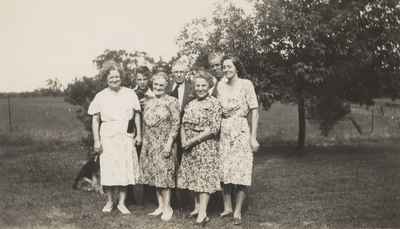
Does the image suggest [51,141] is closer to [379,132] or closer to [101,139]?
[101,139]

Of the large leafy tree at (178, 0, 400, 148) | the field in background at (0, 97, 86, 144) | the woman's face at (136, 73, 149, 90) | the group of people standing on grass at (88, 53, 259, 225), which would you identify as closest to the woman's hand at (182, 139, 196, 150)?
the group of people standing on grass at (88, 53, 259, 225)

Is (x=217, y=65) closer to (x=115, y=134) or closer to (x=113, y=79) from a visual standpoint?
(x=113, y=79)

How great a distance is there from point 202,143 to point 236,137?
450 mm

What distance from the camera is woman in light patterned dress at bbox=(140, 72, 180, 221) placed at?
644cm

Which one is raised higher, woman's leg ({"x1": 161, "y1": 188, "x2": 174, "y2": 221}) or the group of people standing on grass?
the group of people standing on grass

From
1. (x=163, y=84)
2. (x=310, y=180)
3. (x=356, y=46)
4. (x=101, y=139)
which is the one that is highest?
(x=356, y=46)

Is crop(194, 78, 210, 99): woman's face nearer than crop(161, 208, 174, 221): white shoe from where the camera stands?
Yes

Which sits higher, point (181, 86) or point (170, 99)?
point (181, 86)

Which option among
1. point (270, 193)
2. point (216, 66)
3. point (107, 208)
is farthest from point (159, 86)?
point (270, 193)

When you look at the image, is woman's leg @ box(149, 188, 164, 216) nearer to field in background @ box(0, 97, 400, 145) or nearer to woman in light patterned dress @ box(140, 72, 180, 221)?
woman in light patterned dress @ box(140, 72, 180, 221)

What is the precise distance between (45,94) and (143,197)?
1506 inches

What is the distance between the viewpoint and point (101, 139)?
22.2ft

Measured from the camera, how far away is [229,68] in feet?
20.8

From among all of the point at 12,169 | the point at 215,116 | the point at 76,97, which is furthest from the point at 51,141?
the point at 215,116
